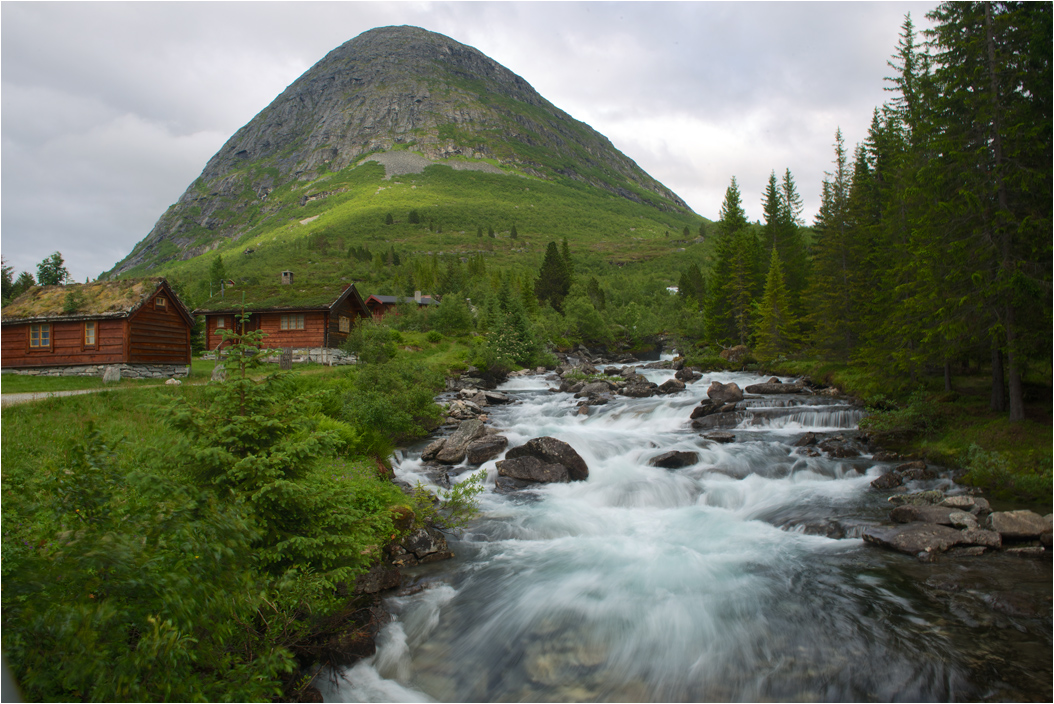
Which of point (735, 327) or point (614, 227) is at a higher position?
point (614, 227)

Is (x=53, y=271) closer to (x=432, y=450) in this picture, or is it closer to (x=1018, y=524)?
(x=432, y=450)

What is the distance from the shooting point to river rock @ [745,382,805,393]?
1078 inches

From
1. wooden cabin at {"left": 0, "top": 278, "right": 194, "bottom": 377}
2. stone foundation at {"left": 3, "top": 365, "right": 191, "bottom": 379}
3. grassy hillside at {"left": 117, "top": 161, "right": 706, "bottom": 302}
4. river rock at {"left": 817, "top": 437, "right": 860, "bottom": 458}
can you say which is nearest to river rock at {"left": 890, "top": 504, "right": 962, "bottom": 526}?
river rock at {"left": 817, "top": 437, "right": 860, "bottom": 458}

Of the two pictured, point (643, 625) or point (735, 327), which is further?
point (735, 327)

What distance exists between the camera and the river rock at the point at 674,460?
16250 millimetres

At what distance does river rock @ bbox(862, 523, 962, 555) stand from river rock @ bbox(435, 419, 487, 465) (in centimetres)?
1086

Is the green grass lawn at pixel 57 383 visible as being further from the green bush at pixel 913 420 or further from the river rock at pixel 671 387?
the green bush at pixel 913 420

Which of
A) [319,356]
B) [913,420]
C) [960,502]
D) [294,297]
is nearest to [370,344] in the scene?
[319,356]

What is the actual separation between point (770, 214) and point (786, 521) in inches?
2073

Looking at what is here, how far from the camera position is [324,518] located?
7.05 m

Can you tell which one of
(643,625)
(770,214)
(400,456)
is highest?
(770,214)

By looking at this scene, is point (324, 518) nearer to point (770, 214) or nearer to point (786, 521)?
point (786, 521)

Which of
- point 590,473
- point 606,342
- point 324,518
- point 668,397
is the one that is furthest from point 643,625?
point 606,342

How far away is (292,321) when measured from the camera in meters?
39.2
